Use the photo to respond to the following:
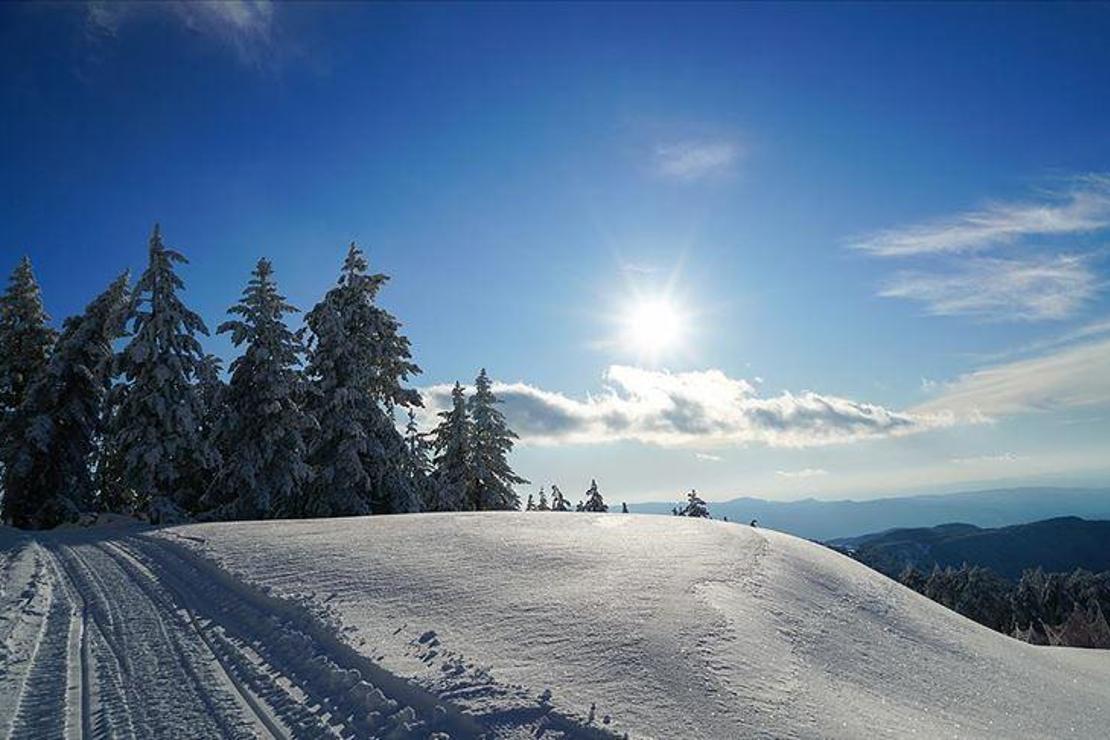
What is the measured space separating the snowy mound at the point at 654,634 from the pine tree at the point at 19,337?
20.2 metres

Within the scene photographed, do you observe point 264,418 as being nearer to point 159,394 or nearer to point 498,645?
point 159,394

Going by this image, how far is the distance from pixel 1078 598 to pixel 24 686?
12735 centimetres

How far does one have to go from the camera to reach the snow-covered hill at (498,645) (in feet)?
17.7

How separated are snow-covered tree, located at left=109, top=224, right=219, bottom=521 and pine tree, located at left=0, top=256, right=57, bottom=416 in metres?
8.18

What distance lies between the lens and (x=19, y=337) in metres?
28.1

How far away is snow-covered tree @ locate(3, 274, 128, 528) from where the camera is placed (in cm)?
2502

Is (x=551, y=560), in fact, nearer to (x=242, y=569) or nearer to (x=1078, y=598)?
(x=242, y=569)

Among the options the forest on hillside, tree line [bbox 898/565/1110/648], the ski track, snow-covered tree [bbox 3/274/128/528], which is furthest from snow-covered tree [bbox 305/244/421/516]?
tree line [bbox 898/565/1110/648]

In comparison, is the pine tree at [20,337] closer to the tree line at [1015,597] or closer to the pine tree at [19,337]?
the pine tree at [19,337]

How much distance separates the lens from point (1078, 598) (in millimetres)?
94625

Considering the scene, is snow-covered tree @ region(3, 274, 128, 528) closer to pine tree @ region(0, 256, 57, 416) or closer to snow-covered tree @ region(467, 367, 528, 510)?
pine tree @ region(0, 256, 57, 416)

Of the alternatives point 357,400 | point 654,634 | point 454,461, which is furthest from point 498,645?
point 454,461

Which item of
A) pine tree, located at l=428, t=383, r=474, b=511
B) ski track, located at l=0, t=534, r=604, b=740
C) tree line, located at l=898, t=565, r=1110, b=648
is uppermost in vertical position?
pine tree, located at l=428, t=383, r=474, b=511

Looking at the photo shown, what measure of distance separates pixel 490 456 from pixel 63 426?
18862mm
